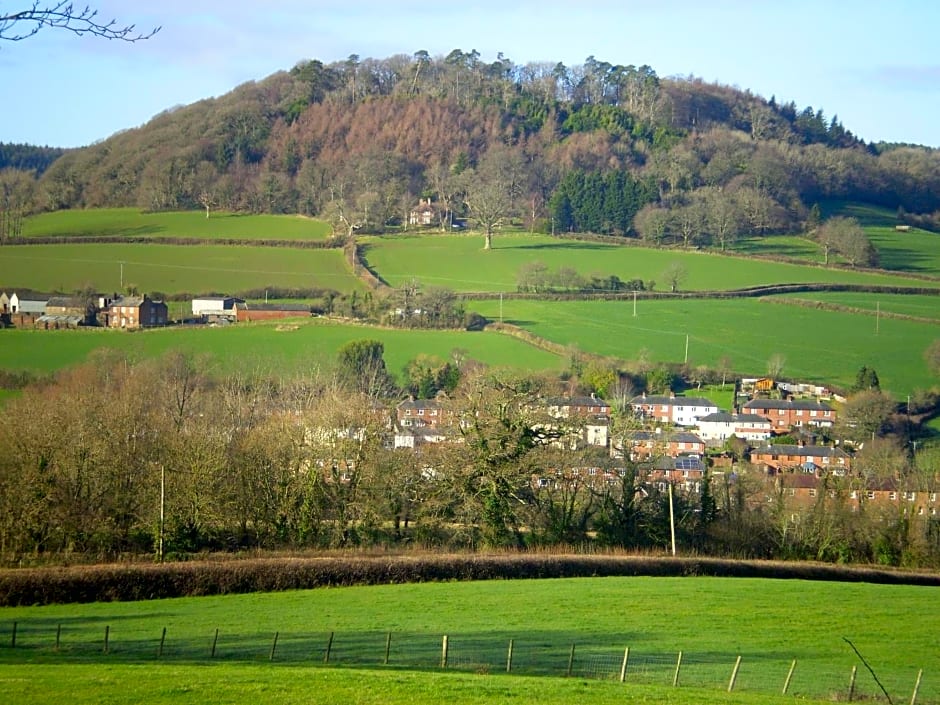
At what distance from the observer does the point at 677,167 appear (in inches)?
3989

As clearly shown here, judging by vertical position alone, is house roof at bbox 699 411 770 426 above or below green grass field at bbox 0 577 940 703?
below

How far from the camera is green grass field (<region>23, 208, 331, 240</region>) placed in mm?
81500

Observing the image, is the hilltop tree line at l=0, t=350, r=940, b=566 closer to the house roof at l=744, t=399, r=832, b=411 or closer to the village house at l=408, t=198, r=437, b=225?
the house roof at l=744, t=399, r=832, b=411

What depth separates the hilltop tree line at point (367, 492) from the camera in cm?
3055

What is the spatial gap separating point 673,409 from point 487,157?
61903mm

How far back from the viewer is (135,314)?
60.3 m

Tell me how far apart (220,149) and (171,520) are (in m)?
78.0

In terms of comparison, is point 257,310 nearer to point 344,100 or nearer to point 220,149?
point 220,149

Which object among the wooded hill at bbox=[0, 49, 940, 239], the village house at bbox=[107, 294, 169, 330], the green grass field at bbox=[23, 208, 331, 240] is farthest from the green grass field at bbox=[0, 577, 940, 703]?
the wooded hill at bbox=[0, 49, 940, 239]

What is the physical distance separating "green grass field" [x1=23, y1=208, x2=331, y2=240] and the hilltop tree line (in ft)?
152

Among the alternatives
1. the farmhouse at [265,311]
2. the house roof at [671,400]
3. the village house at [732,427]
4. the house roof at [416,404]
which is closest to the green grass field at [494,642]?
the house roof at [416,404]

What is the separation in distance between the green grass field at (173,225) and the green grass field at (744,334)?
24609 mm

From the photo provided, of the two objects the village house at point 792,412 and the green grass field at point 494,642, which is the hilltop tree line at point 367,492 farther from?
the village house at point 792,412

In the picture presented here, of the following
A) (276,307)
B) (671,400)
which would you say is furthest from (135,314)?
(671,400)
